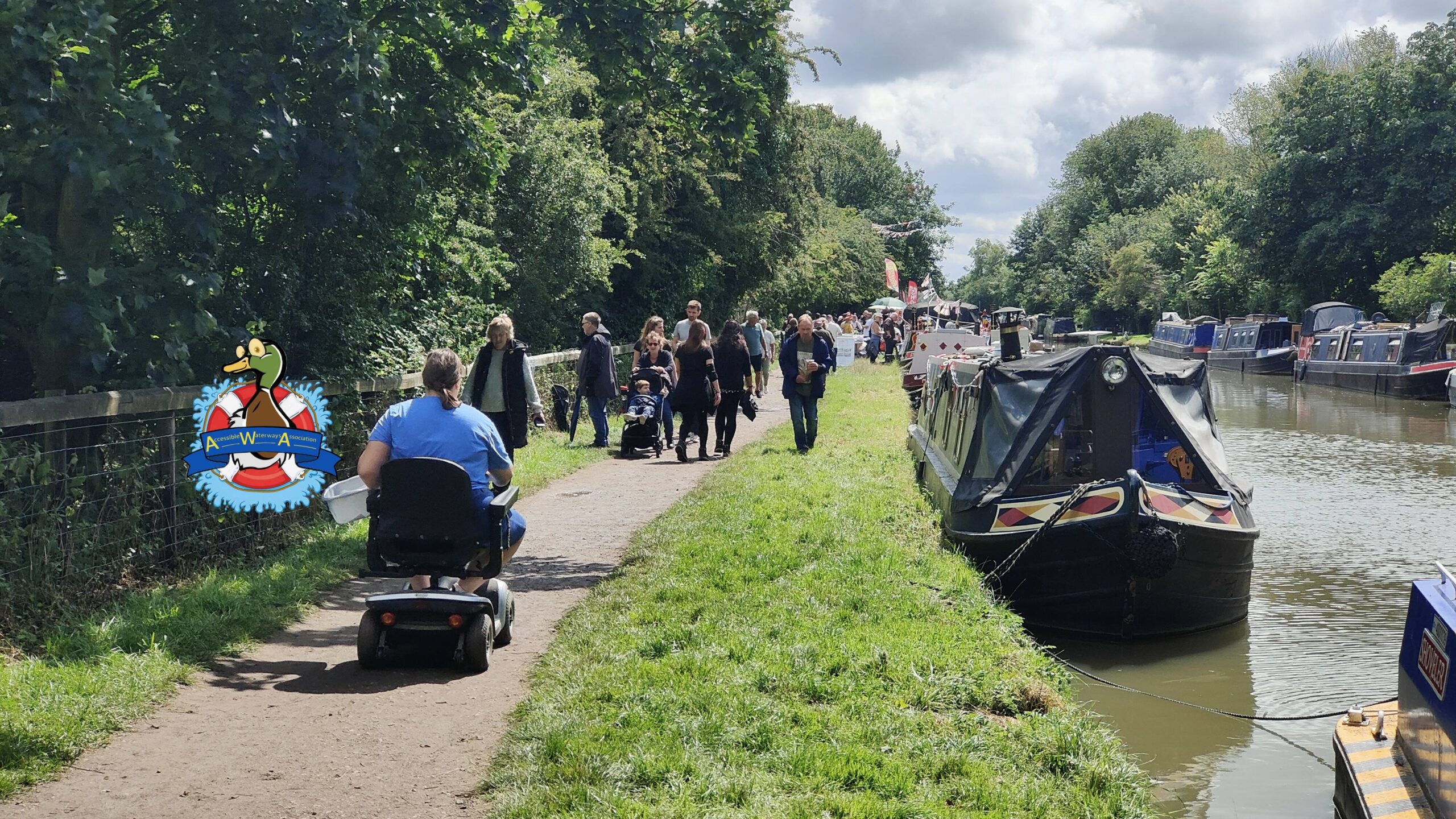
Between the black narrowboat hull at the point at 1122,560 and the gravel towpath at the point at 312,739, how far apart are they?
3.76 metres

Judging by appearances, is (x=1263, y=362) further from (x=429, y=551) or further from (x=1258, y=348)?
(x=429, y=551)

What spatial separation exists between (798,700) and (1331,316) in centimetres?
4252

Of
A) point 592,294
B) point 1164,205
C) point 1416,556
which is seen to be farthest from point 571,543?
point 1164,205

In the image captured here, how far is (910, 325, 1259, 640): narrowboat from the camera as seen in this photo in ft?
31.4

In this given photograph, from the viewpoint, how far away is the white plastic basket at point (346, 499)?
6.92 meters

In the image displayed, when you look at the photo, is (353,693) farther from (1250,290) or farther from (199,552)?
(1250,290)

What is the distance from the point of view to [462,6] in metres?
9.99

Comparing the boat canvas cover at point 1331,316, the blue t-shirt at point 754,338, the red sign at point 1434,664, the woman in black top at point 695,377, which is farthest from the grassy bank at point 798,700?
the boat canvas cover at point 1331,316

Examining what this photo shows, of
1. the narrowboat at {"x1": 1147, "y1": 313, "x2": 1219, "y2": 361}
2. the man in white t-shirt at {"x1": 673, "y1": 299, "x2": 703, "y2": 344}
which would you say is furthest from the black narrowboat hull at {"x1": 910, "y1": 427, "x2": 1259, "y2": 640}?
the narrowboat at {"x1": 1147, "y1": 313, "x2": 1219, "y2": 361}

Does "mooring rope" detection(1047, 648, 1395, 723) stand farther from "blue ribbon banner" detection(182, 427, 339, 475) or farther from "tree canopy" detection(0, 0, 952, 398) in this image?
"blue ribbon banner" detection(182, 427, 339, 475)

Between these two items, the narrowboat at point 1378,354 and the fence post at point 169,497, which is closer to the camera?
the fence post at point 169,497

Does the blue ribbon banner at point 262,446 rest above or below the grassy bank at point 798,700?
above

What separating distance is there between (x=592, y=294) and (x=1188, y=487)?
54.2 feet

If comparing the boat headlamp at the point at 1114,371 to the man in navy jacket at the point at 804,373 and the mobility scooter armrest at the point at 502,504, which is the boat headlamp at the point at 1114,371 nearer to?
the mobility scooter armrest at the point at 502,504
